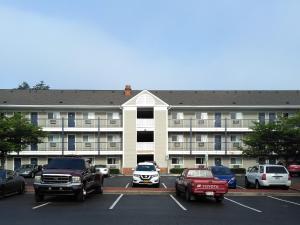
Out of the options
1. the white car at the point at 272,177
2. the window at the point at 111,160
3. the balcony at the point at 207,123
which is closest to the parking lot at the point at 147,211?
the white car at the point at 272,177

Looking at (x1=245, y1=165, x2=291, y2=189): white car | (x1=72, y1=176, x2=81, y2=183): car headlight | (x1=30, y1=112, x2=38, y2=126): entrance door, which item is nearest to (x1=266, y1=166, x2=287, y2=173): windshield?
(x1=245, y1=165, x2=291, y2=189): white car

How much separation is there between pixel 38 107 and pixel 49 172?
1572 inches

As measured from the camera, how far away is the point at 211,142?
62.0 meters

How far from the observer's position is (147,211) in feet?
62.8

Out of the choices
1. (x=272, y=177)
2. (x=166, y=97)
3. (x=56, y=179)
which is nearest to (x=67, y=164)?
(x=56, y=179)

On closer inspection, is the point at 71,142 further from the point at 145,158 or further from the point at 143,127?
the point at 145,158

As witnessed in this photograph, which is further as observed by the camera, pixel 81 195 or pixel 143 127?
pixel 143 127

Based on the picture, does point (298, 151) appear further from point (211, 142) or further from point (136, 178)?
point (136, 178)

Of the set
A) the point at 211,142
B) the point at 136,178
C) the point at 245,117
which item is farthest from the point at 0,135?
the point at 245,117

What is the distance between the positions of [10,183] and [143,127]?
3550 cm

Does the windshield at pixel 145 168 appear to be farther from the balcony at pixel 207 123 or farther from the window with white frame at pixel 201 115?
the window with white frame at pixel 201 115

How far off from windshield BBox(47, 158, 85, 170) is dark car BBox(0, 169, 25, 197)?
290 centimetres

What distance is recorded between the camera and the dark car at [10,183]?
2548 cm

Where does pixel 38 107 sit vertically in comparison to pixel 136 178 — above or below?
above
